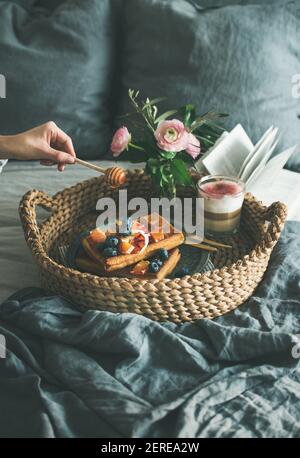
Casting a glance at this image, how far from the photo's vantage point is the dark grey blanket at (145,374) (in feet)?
2.98

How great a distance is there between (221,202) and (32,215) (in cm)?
38

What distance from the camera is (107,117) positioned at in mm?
1777

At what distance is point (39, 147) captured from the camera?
128 centimetres

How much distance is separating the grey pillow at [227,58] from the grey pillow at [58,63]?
4.5 inches

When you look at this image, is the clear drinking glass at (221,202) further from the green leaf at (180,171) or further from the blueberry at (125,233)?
the blueberry at (125,233)

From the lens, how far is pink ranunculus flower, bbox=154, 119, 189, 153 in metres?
1.25

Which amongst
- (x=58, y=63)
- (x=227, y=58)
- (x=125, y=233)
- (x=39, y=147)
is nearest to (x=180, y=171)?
(x=125, y=233)

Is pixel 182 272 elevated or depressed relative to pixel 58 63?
depressed

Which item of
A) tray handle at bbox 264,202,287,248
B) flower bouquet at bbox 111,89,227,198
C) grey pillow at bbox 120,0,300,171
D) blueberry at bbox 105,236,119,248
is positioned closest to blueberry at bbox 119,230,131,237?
blueberry at bbox 105,236,119,248

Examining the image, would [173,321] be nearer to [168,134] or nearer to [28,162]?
[168,134]

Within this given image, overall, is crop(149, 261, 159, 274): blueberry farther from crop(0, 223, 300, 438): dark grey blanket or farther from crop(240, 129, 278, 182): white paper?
crop(240, 129, 278, 182): white paper

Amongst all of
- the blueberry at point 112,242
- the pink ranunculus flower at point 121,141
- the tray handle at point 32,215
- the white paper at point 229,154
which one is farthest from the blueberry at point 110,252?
the white paper at point 229,154

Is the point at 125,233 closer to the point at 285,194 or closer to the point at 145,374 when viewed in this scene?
the point at 145,374

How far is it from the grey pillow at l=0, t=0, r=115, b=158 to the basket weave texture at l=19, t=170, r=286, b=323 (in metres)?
0.43
